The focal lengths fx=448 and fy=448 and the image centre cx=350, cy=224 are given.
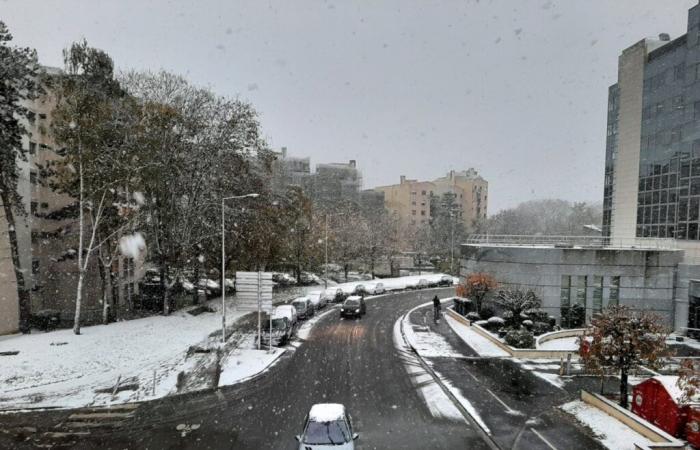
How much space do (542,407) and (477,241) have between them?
75.9ft

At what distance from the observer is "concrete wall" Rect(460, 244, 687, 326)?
29266 millimetres

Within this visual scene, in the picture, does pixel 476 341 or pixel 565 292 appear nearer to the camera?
pixel 476 341

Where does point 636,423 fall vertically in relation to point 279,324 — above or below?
above

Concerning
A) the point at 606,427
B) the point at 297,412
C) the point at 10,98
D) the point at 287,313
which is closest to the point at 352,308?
the point at 287,313

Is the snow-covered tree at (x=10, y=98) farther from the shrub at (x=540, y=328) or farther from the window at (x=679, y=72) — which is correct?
the window at (x=679, y=72)

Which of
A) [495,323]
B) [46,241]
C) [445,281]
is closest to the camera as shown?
[495,323]

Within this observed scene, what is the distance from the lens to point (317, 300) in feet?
127

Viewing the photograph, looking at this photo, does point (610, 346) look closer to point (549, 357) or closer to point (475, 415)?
point (475, 415)

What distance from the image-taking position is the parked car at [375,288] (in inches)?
1933

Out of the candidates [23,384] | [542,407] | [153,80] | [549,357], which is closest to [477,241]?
[549,357]

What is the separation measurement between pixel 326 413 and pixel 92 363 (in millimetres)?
13849

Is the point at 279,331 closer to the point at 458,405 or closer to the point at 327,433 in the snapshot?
the point at 458,405

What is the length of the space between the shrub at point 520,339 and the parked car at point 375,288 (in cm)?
2521

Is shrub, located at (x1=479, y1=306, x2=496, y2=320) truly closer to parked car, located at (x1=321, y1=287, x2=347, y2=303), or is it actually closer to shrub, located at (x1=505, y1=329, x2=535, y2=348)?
shrub, located at (x1=505, y1=329, x2=535, y2=348)
